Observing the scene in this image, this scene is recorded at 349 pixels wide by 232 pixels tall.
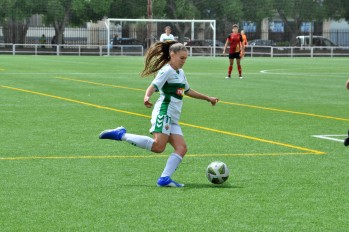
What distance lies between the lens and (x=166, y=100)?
1014 cm

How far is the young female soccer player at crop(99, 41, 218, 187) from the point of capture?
10.1 meters

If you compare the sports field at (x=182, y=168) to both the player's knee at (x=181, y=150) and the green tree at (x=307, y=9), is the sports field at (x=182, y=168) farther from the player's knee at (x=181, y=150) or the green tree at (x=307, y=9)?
the green tree at (x=307, y=9)

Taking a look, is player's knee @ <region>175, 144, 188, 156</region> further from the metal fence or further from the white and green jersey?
the metal fence

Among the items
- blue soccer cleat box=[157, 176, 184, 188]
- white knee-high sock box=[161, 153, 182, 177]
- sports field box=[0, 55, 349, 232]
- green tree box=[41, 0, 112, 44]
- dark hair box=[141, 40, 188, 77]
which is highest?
green tree box=[41, 0, 112, 44]

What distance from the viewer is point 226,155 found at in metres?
12.4

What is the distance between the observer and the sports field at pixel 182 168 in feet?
26.3

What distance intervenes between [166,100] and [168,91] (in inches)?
4.0

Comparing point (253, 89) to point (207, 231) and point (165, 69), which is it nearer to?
point (165, 69)

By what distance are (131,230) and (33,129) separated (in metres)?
8.52

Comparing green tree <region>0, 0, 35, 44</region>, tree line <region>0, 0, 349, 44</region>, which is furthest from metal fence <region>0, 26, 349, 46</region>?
tree line <region>0, 0, 349, 44</region>

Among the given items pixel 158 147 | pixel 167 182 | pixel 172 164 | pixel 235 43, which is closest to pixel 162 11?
pixel 235 43

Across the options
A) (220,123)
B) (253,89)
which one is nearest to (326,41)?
(253,89)

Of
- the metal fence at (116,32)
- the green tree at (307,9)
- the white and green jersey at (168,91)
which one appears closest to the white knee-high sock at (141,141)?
the white and green jersey at (168,91)

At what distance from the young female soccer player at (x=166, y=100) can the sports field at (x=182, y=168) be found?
413mm
